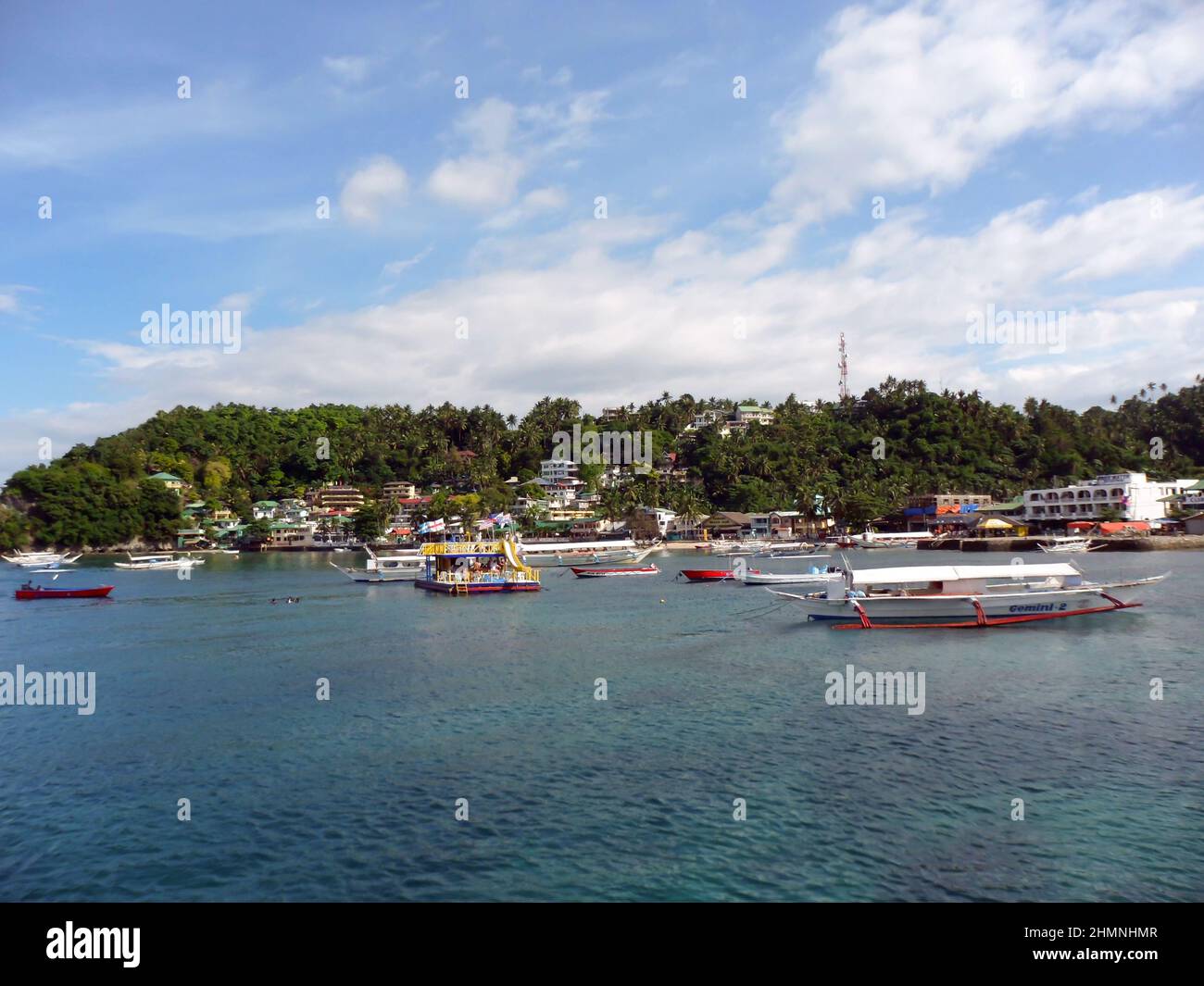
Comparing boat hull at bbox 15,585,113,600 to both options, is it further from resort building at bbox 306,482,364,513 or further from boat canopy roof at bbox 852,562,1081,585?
resort building at bbox 306,482,364,513

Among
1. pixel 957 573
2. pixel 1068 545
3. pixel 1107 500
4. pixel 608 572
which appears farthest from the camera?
pixel 1107 500

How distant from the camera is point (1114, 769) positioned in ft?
59.9

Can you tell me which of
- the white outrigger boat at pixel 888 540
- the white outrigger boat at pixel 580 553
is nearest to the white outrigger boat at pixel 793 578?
the white outrigger boat at pixel 580 553

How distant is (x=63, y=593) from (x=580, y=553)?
71.9 m

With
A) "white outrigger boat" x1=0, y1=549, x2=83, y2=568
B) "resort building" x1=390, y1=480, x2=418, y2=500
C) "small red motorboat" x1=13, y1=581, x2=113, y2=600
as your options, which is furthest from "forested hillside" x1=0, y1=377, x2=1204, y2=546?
"small red motorboat" x1=13, y1=581, x2=113, y2=600

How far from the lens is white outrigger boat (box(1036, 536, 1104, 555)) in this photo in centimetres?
10531

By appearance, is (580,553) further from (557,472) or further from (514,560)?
(514,560)

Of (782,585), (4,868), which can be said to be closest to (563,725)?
(4,868)

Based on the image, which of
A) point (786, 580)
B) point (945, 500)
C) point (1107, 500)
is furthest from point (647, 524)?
point (786, 580)

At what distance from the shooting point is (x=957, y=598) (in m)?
39.7
